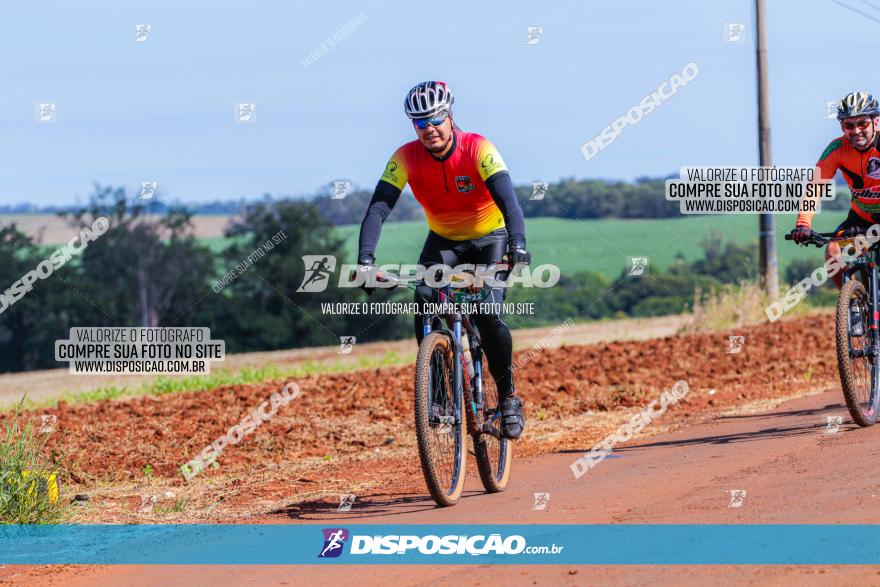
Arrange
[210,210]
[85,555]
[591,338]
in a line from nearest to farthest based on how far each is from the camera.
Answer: [85,555] < [591,338] < [210,210]

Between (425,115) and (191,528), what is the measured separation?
123 inches

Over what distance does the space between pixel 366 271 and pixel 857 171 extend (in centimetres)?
478

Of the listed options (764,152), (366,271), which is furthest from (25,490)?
(764,152)

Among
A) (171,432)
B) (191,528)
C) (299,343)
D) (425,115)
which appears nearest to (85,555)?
(191,528)

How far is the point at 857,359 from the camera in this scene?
10234mm

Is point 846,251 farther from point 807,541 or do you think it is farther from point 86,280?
point 86,280

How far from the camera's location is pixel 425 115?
7926 millimetres

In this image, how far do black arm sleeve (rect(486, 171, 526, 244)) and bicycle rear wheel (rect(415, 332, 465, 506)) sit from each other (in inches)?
32.1

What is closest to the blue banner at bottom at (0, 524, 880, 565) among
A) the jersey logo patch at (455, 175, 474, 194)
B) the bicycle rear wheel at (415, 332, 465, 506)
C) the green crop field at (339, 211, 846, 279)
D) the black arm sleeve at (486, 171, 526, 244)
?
→ the bicycle rear wheel at (415, 332, 465, 506)

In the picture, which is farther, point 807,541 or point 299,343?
point 299,343

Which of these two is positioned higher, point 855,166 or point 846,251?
point 855,166

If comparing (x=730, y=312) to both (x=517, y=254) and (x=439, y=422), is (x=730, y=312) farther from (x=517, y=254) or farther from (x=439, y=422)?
(x=439, y=422)

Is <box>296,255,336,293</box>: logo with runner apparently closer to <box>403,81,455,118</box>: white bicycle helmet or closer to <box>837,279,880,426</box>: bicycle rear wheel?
<box>837,279,880,426</box>: bicycle rear wheel

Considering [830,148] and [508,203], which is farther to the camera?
[830,148]
